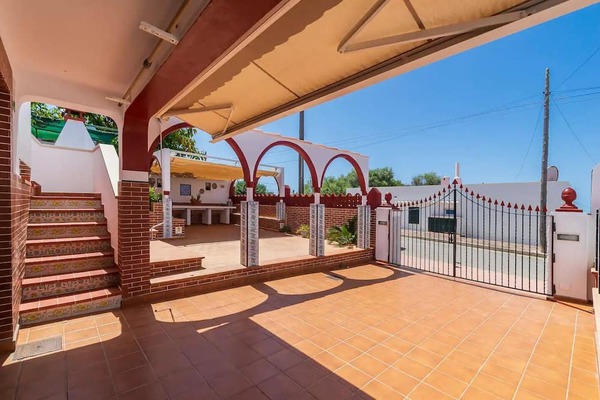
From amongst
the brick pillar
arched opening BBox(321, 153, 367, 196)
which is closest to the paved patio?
the brick pillar

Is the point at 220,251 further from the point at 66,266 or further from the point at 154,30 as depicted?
the point at 154,30

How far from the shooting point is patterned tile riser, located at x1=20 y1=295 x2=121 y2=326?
3.46 meters

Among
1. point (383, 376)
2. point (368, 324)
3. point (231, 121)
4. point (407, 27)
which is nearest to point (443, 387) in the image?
point (383, 376)

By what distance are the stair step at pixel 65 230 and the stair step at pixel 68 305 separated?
1.50 m

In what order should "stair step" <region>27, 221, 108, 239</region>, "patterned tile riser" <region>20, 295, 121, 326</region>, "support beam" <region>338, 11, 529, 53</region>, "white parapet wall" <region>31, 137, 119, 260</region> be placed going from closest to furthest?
"support beam" <region>338, 11, 529, 53</region>, "patterned tile riser" <region>20, 295, 121, 326</region>, "stair step" <region>27, 221, 108, 239</region>, "white parapet wall" <region>31, 137, 119, 260</region>

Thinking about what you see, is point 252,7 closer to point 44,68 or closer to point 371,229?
point 44,68

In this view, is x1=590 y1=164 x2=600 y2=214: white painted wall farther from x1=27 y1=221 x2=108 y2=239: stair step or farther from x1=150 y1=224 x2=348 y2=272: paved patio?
x1=27 y1=221 x2=108 y2=239: stair step

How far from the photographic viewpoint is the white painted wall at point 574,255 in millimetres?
4469

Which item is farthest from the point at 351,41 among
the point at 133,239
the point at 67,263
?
the point at 67,263

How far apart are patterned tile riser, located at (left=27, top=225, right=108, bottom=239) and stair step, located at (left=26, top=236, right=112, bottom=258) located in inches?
8.1

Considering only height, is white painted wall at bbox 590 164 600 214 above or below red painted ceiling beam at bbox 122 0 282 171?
below

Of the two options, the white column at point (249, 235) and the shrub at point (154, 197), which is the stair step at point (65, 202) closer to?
the white column at point (249, 235)

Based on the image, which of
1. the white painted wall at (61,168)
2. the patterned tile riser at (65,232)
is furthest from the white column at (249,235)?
the white painted wall at (61,168)

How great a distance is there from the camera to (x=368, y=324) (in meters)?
3.70
